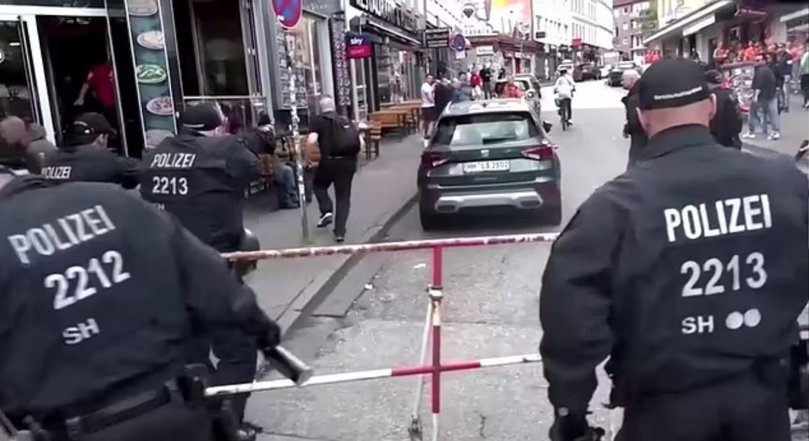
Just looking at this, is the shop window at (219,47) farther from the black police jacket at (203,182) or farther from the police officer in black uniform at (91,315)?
the police officer in black uniform at (91,315)

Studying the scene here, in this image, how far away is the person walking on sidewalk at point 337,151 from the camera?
9961 mm

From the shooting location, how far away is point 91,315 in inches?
99.0

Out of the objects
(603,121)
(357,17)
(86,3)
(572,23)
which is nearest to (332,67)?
(357,17)

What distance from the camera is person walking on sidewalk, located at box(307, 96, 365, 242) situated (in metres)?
9.96

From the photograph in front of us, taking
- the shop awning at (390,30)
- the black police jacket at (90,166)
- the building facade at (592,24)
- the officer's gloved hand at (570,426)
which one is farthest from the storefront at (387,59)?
the building facade at (592,24)

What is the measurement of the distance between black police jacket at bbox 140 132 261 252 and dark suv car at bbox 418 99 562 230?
A: 18.2ft

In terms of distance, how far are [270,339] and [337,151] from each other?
23.2 feet

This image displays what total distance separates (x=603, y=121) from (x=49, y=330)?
2714cm

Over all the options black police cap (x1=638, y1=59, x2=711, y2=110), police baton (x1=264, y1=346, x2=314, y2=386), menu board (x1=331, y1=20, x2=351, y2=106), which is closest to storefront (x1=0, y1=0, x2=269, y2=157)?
menu board (x1=331, y1=20, x2=351, y2=106)

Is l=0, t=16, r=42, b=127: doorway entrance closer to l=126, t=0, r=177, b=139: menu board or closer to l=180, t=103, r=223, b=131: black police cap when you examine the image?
l=126, t=0, r=177, b=139: menu board

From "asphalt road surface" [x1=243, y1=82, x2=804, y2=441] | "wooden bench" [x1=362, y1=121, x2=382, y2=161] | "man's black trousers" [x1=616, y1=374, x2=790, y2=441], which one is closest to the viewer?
"man's black trousers" [x1=616, y1=374, x2=790, y2=441]

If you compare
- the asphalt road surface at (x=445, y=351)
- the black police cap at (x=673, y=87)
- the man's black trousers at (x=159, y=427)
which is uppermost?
the black police cap at (x=673, y=87)

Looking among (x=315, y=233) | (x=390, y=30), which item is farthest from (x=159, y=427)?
(x=390, y=30)

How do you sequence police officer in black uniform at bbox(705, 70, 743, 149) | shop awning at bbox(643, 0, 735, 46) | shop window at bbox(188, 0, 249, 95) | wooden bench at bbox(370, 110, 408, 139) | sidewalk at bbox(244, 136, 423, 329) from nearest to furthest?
sidewalk at bbox(244, 136, 423, 329), police officer in black uniform at bbox(705, 70, 743, 149), shop window at bbox(188, 0, 249, 95), wooden bench at bbox(370, 110, 408, 139), shop awning at bbox(643, 0, 735, 46)
